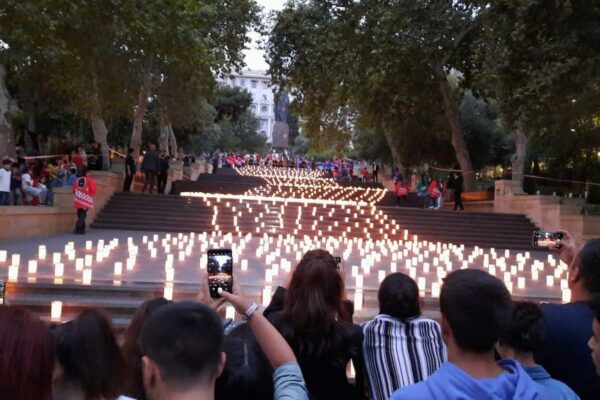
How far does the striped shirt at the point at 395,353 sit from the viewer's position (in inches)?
160

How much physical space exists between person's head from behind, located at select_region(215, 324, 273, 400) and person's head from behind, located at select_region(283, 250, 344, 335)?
64 cm

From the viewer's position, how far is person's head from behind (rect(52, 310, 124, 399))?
2.57 m

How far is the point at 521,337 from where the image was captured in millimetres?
3338

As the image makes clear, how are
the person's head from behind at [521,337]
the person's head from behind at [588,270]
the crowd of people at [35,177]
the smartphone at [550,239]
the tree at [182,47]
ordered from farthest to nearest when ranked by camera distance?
the tree at [182,47] → the crowd of people at [35,177] → the smartphone at [550,239] → the person's head from behind at [588,270] → the person's head from behind at [521,337]

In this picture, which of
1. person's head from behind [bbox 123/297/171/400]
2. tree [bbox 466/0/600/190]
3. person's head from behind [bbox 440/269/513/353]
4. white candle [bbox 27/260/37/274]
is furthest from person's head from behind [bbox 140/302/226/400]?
tree [bbox 466/0/600/190]

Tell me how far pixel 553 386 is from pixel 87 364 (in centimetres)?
183

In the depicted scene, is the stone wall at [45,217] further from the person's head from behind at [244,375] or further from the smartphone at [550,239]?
the person's head from behind at [244,375]

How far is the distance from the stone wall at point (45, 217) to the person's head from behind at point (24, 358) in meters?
16.2

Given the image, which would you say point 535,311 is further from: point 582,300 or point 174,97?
point 174,97

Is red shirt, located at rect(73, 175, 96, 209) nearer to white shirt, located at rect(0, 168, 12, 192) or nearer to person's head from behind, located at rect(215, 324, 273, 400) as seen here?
white shirt, located at rect(0, 168, 12, 192)

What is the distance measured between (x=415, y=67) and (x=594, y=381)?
28678 millimetres

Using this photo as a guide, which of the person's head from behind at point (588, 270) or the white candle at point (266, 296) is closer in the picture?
the person's head from behind at point (588, 270)

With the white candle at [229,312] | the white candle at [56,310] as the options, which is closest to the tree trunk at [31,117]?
the white candle at [56,310]

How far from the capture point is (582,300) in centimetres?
383
